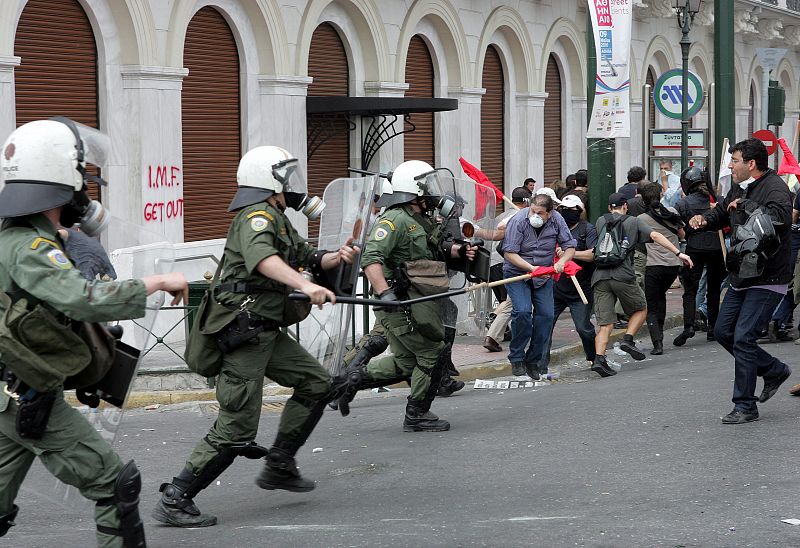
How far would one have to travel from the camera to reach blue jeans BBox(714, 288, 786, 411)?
8.12 meters

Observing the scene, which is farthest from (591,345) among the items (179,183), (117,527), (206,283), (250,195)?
(117,527)

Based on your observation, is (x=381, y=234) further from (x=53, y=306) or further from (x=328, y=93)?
(x=328, y=93)

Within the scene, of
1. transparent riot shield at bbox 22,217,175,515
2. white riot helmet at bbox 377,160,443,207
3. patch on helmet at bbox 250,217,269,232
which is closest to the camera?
transparent riot shield at bbox 22,217,175,515

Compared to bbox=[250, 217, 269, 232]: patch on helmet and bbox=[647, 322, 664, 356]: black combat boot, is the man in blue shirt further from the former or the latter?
bbox=[250, 217, 269, 232]: patch on helmet

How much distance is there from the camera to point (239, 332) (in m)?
6.03

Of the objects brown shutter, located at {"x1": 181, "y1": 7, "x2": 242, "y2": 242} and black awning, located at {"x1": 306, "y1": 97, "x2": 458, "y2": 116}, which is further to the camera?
black awning, located at {"x1": 306, "y1": 97, "x2": 458, "y2": 116}

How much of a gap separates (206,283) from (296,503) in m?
4.35

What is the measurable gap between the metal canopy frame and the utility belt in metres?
11.2

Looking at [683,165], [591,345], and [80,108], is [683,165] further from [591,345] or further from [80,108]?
[80,108]

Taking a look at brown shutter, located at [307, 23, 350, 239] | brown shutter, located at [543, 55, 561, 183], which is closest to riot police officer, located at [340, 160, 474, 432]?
brown shutter, located at [307, 23, 350, 239]

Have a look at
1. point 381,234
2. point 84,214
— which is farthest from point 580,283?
point 84,214

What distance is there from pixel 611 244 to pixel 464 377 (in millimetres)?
1822

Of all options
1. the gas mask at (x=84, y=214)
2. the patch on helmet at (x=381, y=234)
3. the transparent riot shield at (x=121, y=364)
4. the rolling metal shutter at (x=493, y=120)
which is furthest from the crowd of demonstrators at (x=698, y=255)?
the gas mask at (x=84, y=214)

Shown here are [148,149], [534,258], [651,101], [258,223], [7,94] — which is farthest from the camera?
[651,101]
